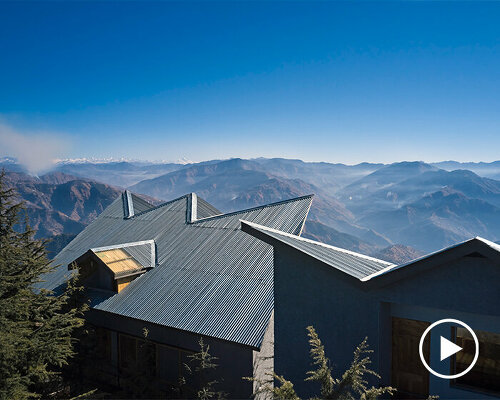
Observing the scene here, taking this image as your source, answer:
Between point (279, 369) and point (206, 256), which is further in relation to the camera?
point (206, 256)

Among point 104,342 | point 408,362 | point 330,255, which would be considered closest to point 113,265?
point 104,342

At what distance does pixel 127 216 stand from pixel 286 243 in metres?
17.9

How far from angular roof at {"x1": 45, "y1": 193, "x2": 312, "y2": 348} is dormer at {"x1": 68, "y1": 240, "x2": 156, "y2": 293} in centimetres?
41

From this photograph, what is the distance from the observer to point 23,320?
→ 540 inches

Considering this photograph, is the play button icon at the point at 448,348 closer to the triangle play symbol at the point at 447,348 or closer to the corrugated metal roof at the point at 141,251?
the triangle play symbol at the point at 447,348

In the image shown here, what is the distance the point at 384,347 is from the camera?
9.09 metres

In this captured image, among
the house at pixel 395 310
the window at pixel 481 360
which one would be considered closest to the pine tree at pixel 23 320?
the house at pixel 395 310

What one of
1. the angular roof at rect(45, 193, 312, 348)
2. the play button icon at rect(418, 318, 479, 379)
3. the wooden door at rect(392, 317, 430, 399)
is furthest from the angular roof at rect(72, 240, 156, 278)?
the play button icon at rect(418, 318, 479, 379)

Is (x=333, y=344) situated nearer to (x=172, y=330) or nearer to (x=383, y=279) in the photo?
(x=383, y=279)

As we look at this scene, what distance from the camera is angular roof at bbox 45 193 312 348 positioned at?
14273mm

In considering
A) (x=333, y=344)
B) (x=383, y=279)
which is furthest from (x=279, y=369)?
(x=383, y=279)

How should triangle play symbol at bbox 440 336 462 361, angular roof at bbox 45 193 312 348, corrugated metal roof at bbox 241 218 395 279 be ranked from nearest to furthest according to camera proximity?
triangle play symbol at bbox 440 336 462 361 < corrugated metal roof at bbox 241 218 395 279 < angular roof at bbox 45 193 312 348

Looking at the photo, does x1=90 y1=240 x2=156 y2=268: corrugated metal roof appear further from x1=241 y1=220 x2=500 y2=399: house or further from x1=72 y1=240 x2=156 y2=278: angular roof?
x1=241 y1=220 x2=500 y2=399: house

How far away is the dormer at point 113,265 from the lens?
58.2 ft
